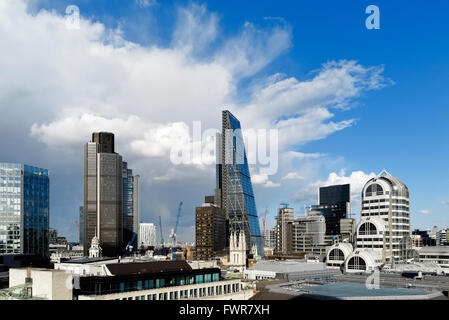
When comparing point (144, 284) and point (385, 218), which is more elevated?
point (385, 218)

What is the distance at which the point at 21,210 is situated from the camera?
562ft

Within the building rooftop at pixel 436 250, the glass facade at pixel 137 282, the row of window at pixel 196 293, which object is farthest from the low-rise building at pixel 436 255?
the glass facade at pixel 137 282

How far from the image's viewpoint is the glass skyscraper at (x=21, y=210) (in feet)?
549

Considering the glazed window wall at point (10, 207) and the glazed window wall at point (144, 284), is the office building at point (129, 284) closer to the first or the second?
the glazed window wall at point (144, 284)

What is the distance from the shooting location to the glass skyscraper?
167 metres

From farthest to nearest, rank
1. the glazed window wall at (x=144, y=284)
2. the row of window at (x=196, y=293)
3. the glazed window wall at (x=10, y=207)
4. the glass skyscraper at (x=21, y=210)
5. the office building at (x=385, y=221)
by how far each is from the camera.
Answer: the glass skyscraper at (x=21, y=210) → the glazed window wall at (x=10, y=207) → the office building at (x=385, y=221) → the row of window at (x=196, y=293) → the glazed window wall at (x=144, y=284)

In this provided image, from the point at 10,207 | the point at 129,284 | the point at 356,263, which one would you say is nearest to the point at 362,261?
the point at 356,263

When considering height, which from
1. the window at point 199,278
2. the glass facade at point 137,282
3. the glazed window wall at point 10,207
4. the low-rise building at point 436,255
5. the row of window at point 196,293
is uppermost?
the glazed window wall at point 10,207

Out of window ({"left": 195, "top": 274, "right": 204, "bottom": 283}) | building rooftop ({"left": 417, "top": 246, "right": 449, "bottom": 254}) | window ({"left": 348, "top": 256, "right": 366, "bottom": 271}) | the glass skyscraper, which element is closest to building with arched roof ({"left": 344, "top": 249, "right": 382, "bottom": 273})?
window ({"left": 348, "top": 256, "right": 366, "bottom": 271})

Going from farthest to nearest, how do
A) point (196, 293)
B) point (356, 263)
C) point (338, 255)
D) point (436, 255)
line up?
1. point (436, 255)
2. point (338, 255)
3. point (356, 263)
4. point (196, 293)

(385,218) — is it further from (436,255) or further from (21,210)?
(21,210)

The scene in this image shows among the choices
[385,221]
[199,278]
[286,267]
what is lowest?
[286,267]
